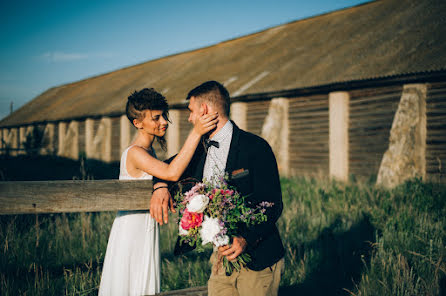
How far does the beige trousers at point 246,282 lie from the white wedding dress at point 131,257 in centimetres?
54

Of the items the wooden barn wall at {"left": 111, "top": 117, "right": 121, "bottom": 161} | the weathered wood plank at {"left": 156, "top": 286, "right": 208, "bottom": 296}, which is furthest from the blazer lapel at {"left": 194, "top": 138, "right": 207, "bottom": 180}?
the wooden barn wall at {"left": 111, "top": 117, "right": 121, "bottom": 161}

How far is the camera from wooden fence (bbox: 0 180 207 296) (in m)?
2.27

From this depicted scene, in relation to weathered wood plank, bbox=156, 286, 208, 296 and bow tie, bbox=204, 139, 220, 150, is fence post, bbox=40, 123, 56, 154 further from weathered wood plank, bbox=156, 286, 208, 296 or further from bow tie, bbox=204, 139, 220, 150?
bow tie, bbox=204, 139, 220, 150

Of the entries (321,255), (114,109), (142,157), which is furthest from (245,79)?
(142,157)

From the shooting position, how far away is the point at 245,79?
50.0 ft

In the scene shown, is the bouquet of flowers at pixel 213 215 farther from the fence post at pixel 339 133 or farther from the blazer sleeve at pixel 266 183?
the fence post at pixel 339 133

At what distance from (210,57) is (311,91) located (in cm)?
1027

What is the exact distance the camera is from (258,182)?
2281 mm

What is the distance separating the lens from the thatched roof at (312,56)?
11188 millimetres

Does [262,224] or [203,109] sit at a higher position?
[203,109]

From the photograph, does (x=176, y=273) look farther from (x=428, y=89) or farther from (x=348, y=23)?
(x=348, y=23)

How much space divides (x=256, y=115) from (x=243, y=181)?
1226 centimetres

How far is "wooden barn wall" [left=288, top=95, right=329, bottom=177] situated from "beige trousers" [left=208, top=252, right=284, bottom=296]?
32.9 feet

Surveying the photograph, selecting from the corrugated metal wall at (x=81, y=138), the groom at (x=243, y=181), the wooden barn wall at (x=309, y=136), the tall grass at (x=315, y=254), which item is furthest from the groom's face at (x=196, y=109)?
the corrugated metal wall at (x=81, y=138)
